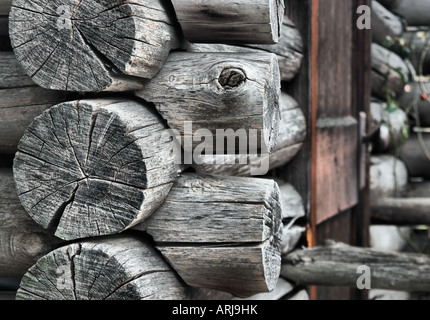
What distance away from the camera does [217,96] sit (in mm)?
1886

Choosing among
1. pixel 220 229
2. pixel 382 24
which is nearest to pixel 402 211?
pixel 382 24

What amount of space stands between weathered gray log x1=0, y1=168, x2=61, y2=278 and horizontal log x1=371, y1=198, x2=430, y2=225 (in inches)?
121

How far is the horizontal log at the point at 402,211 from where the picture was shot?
449 cm

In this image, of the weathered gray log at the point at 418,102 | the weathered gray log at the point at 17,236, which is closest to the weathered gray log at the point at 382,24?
the weathered gray log at the point at 418,102

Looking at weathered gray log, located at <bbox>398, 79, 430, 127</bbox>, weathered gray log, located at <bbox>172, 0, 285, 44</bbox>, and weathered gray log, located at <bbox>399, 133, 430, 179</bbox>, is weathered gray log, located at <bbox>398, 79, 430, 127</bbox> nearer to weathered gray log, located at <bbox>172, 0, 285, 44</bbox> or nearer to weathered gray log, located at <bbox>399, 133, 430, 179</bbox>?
weathered gray log, located at <bbox>399, 133, 430, 179</bbox>

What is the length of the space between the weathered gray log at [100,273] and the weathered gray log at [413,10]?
14.6 ft

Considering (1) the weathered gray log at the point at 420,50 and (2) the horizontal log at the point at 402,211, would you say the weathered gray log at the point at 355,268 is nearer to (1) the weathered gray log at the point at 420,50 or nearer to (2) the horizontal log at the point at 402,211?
(2) the horizontal log at the point at 402,211

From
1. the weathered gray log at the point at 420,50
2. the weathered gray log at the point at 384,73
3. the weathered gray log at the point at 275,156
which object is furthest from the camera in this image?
the weathered gray log at the point at 420,50

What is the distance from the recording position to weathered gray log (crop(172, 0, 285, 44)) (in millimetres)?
1935

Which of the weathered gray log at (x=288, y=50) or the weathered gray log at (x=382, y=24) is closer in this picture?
the weathered gray log at (x=288, y=50)

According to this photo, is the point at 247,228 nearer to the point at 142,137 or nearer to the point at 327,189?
the point at 142,137

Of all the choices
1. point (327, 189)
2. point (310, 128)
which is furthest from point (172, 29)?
point (327, 189)

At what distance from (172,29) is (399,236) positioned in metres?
4.25

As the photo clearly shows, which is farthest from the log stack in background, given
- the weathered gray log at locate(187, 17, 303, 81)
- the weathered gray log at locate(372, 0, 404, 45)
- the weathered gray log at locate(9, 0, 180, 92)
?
the weathered gray log at locate(372, 0, 404, 45)
